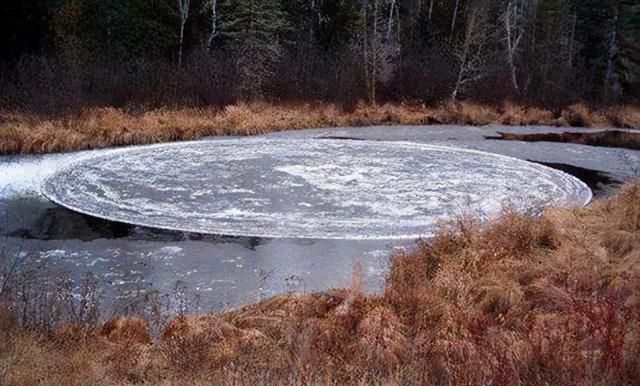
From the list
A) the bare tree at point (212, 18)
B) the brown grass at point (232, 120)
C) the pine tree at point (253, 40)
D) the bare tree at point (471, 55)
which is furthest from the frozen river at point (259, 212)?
the bare tree at point (212, 18)

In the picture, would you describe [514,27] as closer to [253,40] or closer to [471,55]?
[471,55]

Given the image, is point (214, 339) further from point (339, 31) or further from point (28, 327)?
point (339, 31)

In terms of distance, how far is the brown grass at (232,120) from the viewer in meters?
14.7

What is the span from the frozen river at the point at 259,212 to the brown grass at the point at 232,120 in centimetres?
83

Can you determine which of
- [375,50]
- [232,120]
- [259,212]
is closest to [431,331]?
[259,212]

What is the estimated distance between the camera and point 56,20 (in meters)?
23.8

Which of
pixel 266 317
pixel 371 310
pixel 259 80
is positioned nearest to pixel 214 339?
pixel 266 317

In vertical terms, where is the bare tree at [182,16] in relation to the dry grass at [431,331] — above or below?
above

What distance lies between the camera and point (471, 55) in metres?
25.1

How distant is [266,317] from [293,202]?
4506mm

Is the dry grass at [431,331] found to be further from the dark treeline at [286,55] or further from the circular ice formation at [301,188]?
the dark treeline at [286,55]

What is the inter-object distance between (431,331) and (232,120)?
42.1ft

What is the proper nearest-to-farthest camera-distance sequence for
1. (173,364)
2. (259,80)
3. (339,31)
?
1. (173,364)
2. (259,80)
3. (339,31)

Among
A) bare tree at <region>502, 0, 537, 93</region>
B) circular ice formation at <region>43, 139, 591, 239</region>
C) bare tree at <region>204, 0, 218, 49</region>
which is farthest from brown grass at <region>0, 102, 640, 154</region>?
bare tree at <region>204, 0, 218, 49</region>
